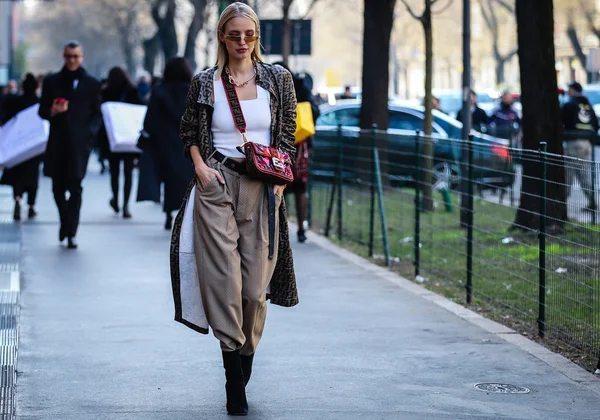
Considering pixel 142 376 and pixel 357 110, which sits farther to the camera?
pixel 357 110

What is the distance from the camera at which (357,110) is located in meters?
24.2

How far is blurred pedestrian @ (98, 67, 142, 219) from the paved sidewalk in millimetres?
5892

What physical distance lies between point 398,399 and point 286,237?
0.94m

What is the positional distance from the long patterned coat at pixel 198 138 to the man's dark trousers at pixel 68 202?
700cm

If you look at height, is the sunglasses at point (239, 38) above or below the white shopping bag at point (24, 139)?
above

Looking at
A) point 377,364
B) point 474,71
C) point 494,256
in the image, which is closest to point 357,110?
point 494,256

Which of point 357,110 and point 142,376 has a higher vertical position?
point 357,110

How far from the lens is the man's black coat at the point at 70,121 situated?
1309 cm

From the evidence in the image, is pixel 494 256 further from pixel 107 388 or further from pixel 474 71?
pixel 474 71

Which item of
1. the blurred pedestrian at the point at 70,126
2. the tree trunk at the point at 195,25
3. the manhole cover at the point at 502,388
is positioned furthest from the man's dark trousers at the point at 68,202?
the tree trunk at the point at 195,25

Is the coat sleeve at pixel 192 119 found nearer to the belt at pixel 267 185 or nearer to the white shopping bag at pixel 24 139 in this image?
the belt at pixel 267 185

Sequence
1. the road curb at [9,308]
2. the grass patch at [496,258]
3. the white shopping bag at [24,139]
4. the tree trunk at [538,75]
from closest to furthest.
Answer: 1. the road curb at [9,308]
2. the grass patch at [496,258]
3. the tree trunk at [538,75]
4. the white shopping bag at [24,139]

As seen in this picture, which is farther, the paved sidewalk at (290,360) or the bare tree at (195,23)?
the bare tree at (195,23)

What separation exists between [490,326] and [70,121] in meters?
5.80
